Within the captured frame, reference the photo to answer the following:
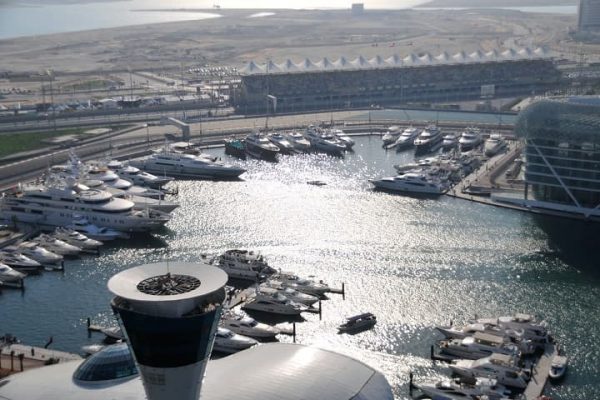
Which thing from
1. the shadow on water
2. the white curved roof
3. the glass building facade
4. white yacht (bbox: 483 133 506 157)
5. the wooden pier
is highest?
the glass building facade

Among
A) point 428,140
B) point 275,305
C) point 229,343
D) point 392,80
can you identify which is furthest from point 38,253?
point 392,80

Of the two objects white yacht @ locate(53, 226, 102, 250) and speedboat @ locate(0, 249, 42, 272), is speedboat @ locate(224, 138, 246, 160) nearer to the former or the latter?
white yacht @ locate(53, 226, 102, 250)

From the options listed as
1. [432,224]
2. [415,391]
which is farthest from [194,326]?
[432,224]

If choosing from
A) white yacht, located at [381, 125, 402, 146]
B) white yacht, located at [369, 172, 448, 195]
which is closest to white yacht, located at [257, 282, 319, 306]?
white yacht, located at [369, 172, 448, 195]

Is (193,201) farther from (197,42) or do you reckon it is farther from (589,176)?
(197,42)

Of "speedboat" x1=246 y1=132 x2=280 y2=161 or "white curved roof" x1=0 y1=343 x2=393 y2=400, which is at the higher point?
"white curved roof" x1=0 y1=343 x2=393 y2=400

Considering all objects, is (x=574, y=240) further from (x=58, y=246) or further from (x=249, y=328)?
(x=58, y=246)

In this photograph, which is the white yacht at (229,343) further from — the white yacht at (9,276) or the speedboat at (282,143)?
the speedboat at (282,143)
